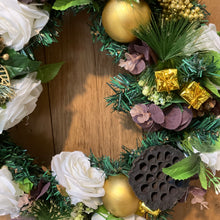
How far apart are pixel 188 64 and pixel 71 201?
17.7 inches

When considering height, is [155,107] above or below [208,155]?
above

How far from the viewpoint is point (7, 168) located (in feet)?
2.38

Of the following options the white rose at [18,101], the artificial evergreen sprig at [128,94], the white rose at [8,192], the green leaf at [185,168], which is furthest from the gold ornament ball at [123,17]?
the white rose at [8,192]

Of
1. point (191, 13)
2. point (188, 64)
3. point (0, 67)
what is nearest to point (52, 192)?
point (0, 67)

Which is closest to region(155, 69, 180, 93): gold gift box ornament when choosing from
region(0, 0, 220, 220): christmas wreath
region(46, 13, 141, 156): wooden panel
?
region(0, 0, 220, 220): christmas wreath

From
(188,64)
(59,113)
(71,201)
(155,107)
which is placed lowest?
(71,201)

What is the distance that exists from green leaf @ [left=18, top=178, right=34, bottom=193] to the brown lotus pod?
25 centimetres

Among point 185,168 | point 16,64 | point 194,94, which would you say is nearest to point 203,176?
point 185,168

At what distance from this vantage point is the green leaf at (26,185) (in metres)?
0.72

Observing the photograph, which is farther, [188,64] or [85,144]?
[85,144]

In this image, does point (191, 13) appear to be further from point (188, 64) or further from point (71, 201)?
point (71, 201)

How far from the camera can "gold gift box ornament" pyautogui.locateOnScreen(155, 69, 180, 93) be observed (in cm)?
68

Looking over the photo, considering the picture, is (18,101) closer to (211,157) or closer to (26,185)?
(26,185)

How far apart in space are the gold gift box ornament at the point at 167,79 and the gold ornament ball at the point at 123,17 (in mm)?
123
